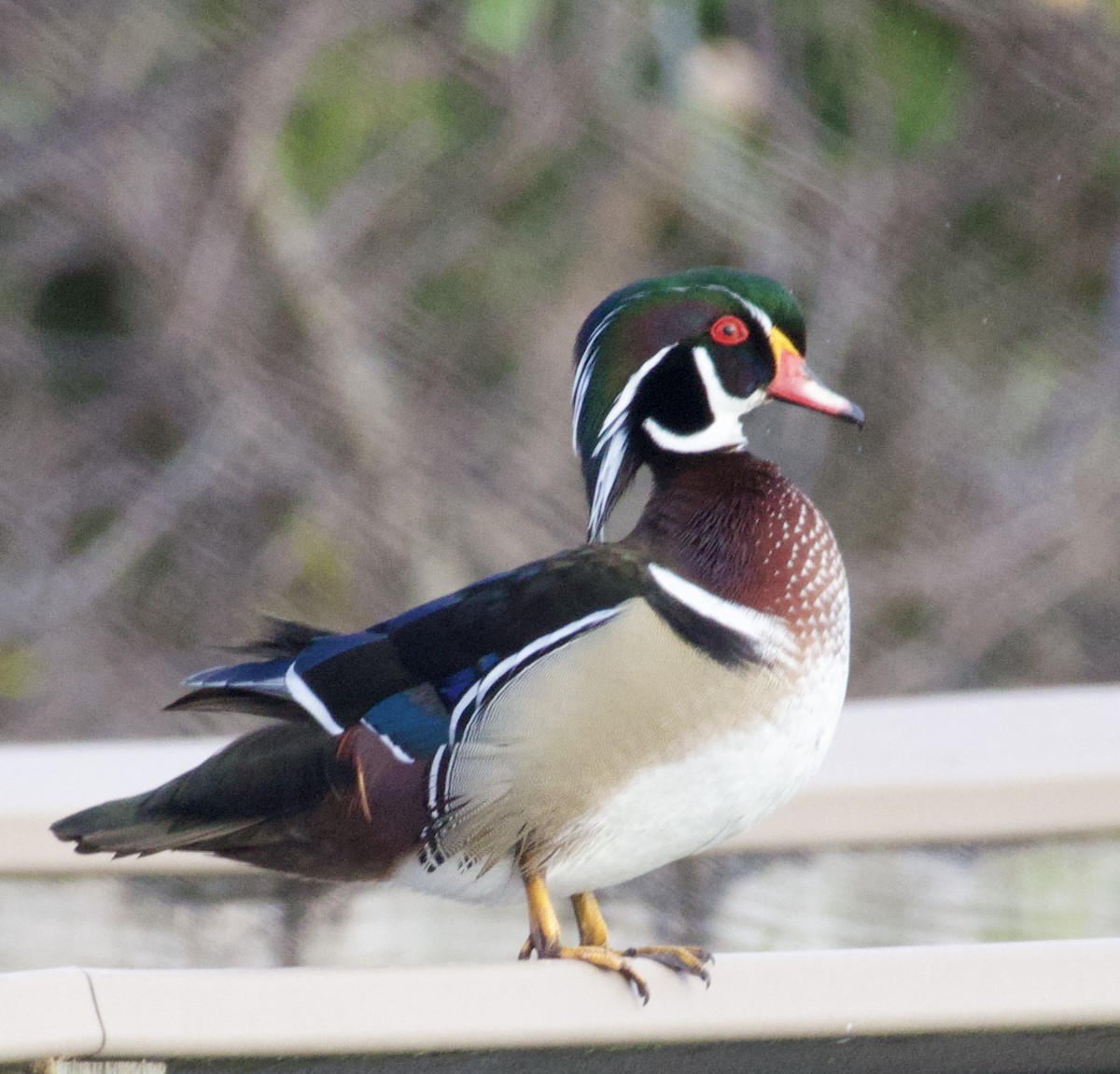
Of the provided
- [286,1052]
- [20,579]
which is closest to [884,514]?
[20,579]

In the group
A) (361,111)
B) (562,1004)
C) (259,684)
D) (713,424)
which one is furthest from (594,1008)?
(361,111)

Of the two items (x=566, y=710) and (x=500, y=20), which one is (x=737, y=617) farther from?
(x=500, y=20)

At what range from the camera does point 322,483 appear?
255cm

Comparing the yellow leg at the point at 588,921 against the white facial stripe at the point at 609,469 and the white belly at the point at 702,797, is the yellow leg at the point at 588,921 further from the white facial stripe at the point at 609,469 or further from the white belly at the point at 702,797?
the white facial stripe at the point at 609,469

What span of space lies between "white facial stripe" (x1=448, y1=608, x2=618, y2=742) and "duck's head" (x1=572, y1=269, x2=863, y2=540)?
0.10 m

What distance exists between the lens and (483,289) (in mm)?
2600

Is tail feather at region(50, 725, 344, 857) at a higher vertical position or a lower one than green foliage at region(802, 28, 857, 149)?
lower

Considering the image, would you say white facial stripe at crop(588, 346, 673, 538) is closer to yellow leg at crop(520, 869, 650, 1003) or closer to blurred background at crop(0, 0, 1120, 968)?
yellow leg at crop(520, 869, 650, 1003)

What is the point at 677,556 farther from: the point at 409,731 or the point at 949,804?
the point at 949,804

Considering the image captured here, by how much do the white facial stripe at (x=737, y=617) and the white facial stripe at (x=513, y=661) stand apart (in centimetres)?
4

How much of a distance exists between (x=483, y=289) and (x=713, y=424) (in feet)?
5.02

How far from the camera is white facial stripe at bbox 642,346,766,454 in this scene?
108 cm

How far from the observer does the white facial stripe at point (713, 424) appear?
3.53 ft

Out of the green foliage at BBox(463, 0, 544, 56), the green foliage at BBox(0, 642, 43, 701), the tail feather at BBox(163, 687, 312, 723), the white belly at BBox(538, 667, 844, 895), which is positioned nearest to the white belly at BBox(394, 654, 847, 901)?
the white belly at BBox(538, 667, 844, 895)
